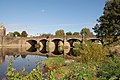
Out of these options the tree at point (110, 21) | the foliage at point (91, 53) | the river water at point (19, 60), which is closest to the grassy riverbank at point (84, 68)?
the foliage at point (91, 53)

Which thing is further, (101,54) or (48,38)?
(48,38)

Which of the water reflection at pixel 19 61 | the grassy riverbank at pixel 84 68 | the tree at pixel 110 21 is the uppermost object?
the tree at pixel 110 21

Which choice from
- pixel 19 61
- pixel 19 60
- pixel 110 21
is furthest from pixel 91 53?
pixel 19 60

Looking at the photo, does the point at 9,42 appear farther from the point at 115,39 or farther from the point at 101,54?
the point at 101,54

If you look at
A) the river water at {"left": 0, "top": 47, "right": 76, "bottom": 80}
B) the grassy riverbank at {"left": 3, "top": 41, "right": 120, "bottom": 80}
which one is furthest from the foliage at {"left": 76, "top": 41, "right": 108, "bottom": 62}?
the river water at {"left": 0, "top": 47, "right": 76, "bottom": 80}

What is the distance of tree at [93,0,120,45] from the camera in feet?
122

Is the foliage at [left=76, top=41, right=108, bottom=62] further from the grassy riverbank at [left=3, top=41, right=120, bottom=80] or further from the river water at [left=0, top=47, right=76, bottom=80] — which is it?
the river water at [left=0, top=47, right=76, bottom=80]

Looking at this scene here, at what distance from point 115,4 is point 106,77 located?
93.9ft

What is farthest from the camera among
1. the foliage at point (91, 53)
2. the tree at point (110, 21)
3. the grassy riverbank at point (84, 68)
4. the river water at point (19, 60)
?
the tree at point (110, 21)

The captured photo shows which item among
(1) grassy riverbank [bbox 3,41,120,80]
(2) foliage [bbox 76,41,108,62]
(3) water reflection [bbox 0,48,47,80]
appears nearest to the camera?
(1) grassy riverbank [bbox 3,41,120,80]

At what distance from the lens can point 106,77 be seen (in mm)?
11195

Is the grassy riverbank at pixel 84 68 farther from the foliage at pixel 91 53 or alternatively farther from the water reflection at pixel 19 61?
the water reflection at pixel 19 61

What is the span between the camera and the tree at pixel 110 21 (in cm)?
3731

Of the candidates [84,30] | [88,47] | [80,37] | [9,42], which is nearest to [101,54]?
[88,47]
